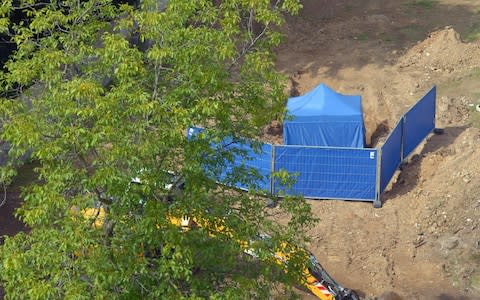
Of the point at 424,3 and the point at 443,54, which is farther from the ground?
the point at 443,54

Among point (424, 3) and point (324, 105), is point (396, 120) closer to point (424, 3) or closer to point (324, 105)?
point (324, 105)

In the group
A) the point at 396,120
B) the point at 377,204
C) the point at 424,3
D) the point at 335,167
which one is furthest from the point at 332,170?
the point at 424,3

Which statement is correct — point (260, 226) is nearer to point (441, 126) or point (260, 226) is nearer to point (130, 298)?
point (130, 298)

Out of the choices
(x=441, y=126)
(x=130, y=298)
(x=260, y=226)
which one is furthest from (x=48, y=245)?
(x=441, y=126)

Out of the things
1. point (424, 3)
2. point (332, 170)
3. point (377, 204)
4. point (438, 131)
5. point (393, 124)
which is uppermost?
point (332, 170)

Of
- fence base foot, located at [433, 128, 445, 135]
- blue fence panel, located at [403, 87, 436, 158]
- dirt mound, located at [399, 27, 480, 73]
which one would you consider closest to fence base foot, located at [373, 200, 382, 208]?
blue fence panel, located at [403, 87, 436, 158]

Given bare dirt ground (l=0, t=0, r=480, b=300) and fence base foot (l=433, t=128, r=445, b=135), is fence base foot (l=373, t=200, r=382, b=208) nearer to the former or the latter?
bare dirt ground (l=0, t=0, r=480, b=300)
